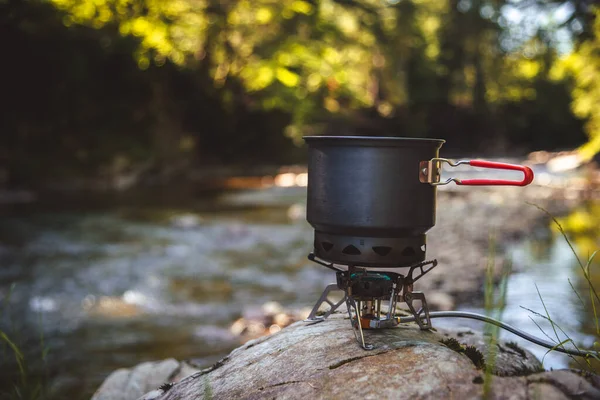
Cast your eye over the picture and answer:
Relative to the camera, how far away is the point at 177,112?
2058 cm

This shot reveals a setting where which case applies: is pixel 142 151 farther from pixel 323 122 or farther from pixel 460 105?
pixel 460 105

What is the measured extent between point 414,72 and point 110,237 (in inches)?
1271

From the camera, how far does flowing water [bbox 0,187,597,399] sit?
5984 mm

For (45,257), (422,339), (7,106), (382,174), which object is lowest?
(45,257)

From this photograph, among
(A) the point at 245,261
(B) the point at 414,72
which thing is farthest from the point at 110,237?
(B) the point at 414,72

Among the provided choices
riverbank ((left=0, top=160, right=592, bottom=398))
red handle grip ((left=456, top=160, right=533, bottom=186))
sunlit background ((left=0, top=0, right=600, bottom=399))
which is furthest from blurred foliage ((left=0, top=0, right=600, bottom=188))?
red handle grip ((left=456, top=160, right=533, bottom=186))

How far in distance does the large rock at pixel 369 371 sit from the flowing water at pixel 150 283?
668mm

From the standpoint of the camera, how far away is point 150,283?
28.6ft

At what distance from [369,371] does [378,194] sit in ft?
2.27

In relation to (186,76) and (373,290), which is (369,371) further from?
(186,76)

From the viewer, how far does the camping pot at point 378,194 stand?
261 cm

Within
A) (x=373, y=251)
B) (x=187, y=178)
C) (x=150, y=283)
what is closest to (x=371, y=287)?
(x=373, y=251)

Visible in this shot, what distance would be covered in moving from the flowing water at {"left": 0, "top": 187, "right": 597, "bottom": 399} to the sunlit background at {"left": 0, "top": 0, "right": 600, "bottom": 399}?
0.04 metres

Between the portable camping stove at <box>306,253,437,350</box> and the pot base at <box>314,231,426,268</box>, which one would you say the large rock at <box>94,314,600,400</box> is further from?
the pot base at <box>314,231,426,268</box>
